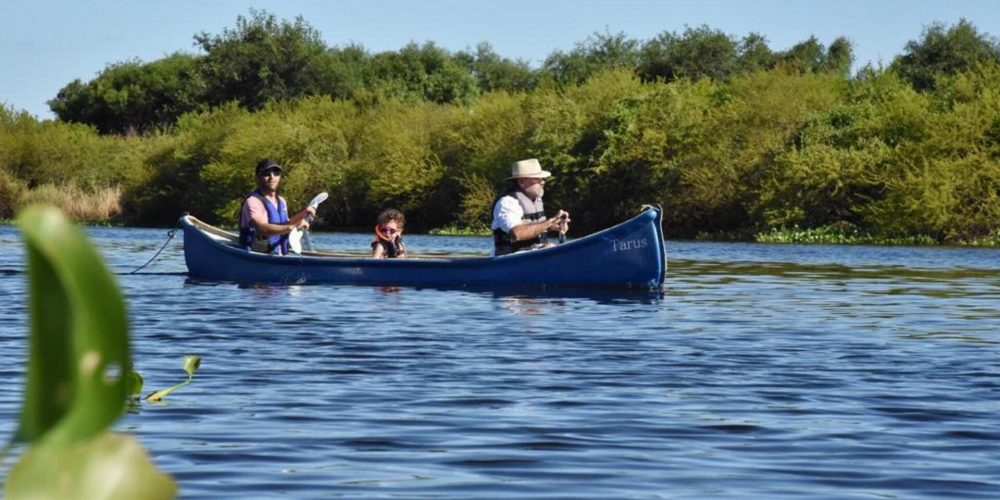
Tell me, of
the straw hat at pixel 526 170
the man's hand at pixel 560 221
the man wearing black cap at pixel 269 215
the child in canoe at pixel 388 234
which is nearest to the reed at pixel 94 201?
the man wearing black cap at pixel 269 215

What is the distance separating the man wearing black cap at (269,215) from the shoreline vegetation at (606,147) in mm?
23458

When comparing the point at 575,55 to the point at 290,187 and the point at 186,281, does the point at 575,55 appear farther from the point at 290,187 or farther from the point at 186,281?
the point at 186,281

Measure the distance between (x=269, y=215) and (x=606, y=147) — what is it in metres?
30.1

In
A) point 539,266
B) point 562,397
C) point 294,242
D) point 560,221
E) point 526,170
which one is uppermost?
point 526,170

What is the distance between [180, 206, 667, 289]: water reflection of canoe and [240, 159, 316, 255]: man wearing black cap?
1.31ft

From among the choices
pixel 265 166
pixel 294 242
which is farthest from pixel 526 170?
pixel 294 242

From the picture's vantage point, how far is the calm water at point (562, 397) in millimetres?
4871

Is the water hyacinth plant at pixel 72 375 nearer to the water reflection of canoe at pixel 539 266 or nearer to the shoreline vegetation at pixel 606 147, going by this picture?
the water reflection of canoe at pixel 539 266

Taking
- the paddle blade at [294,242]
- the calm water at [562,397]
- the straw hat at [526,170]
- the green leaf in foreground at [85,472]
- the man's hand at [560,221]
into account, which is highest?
the straw hat at [526,170]

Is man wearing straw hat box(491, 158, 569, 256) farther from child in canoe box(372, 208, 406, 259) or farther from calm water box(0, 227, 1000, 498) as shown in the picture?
child in canoe box(372, 208, 406, 259)

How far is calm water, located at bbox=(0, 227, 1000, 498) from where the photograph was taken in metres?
4.87

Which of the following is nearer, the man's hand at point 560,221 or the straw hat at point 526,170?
the man's hand at point 560,221

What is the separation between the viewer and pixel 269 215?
16.8m

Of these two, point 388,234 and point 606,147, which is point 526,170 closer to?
point 388,234
